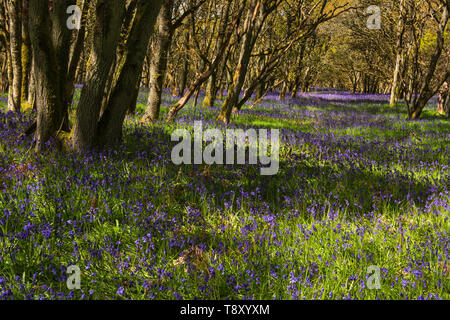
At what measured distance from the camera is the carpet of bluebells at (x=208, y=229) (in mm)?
2344

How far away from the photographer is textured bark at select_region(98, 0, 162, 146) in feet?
15.5

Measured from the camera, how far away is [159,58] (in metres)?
8.36

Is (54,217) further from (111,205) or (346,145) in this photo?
(346,145)

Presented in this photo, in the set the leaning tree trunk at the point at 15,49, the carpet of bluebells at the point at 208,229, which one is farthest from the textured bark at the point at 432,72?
the leaning tree trunk at the point at 15,49

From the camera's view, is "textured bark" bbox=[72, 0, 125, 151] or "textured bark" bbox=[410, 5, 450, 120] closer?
"textured bark" bbox=[72, 0, 125, 151]

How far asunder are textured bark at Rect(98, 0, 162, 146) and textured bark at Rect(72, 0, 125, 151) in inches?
9.2

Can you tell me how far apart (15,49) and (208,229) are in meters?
6.83
